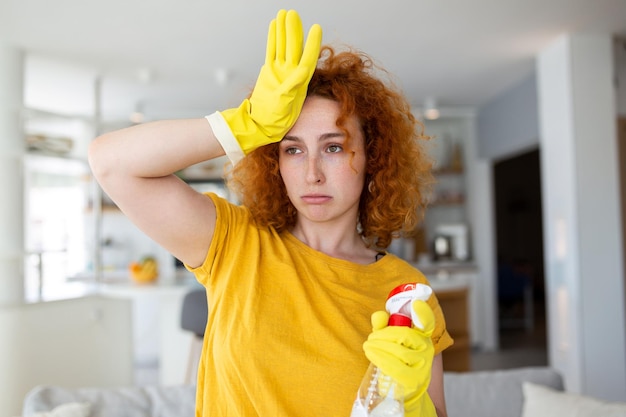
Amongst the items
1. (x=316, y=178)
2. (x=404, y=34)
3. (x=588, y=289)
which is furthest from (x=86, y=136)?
(x=316, y=178)

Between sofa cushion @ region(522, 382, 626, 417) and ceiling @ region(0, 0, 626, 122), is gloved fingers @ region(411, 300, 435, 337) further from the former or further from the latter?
ceiling @ region(0, 0, 626, 122)

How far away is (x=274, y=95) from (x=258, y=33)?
328 centimetres

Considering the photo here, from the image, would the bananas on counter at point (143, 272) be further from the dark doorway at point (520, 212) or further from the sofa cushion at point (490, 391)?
the dark doorway at point (520, 212)

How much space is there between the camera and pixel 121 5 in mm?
3521

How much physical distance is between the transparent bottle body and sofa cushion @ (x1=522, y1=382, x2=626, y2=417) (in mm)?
1166

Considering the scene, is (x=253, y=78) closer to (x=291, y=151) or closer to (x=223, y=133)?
(x=291, y=151)

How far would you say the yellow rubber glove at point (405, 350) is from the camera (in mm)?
860

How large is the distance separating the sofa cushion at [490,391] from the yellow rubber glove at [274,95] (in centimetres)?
142

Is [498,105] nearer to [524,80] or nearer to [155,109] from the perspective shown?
[524,80]

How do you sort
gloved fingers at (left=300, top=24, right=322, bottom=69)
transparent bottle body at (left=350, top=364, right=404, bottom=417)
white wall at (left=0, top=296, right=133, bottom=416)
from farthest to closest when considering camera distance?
white wall at (left=0, top=296, right=133, bottom=416), gloved fingers at (left=300, top=24, right=322, bottom=69), transparent bottle body at (left=350, top=364, right=404, bottom=417)

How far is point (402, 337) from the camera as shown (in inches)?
34.0

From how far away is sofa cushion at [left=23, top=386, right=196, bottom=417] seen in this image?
1973 millimetres

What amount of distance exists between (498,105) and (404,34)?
7.59 ft

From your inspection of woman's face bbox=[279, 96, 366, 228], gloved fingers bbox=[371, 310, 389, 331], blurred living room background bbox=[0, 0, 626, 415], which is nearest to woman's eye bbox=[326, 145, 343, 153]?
woman's face bbox=[279, 96, 366, 228]
